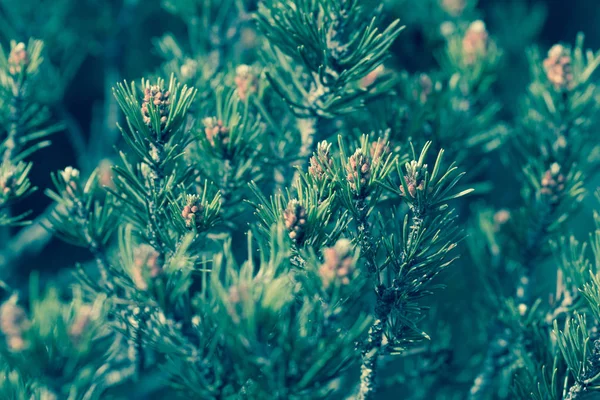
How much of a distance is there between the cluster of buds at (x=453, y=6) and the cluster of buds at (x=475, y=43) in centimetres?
15

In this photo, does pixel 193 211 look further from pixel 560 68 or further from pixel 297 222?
pixel 560 68

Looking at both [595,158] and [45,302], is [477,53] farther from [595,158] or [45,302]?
[45,302]

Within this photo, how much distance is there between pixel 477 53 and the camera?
0.65 metres

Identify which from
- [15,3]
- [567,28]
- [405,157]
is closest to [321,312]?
[405,157]

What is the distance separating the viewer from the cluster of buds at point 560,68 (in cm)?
58

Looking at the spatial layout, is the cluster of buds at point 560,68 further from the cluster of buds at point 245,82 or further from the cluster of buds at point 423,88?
the cluster of buds at point 245,82

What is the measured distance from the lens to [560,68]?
0.58 meters

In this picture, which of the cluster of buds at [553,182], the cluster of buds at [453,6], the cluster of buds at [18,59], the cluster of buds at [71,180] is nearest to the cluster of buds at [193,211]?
the cluster of buds at [71,180]

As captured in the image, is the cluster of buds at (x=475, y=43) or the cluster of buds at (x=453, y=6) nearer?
the cluster of buds at (x=475, y=43)

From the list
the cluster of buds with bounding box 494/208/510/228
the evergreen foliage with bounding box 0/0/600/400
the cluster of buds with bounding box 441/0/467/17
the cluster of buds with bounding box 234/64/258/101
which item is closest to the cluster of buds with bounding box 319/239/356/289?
the evergreen foliage with bounding box 0/0/600/400

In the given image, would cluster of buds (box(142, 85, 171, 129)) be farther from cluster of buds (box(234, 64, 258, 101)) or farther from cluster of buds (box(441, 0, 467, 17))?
cluster of buds (box(441, 0, 467, 17))

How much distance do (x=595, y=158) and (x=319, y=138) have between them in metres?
0.34

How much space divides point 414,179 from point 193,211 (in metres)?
0.18

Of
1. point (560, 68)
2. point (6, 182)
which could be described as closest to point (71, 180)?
point (6, 182)
